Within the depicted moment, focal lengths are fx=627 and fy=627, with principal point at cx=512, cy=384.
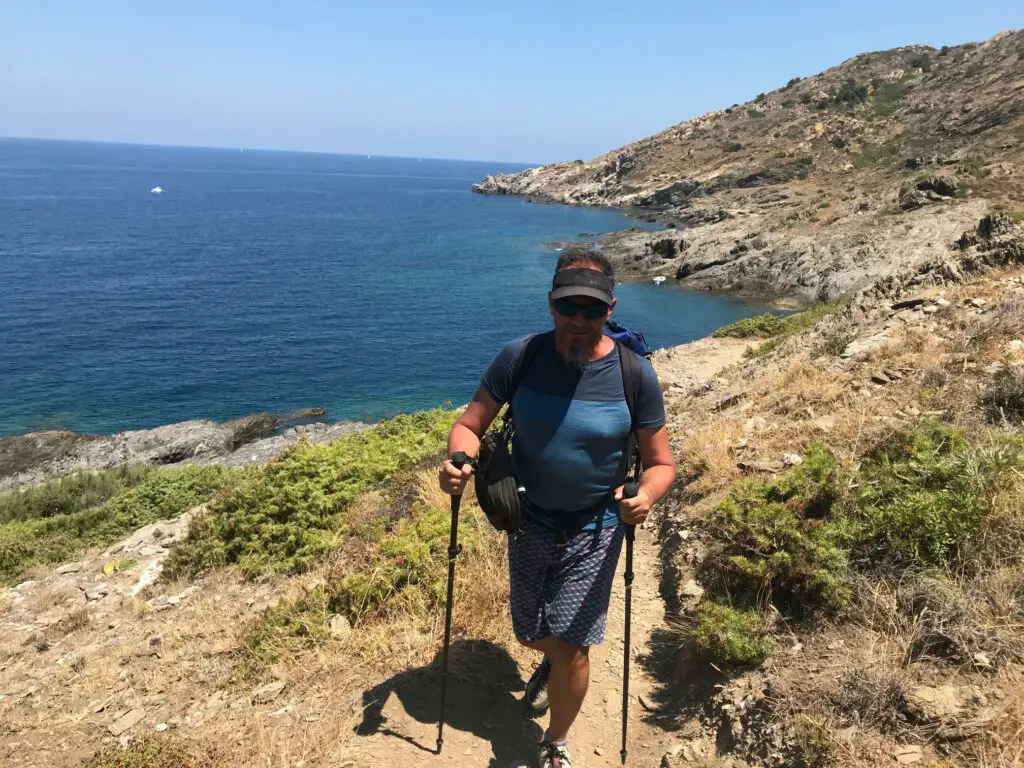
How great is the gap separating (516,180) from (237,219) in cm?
7125

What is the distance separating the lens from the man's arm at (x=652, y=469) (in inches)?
135

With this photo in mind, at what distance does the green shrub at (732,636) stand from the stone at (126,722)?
4306mm

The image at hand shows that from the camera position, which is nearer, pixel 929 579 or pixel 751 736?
pixel 751 736

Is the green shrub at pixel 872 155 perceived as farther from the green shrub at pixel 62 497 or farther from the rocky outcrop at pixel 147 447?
the green shrub at pixel 62 497

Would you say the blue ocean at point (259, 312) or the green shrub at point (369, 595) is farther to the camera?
the blue ocean at point (259, 312)

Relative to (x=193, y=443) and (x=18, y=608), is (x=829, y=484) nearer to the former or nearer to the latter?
(x=18, y=608)

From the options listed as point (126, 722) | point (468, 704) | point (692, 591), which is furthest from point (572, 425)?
point (126, 722)

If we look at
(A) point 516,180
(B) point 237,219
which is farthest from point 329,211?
(A) point 516,180

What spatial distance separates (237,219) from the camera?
8244 cm

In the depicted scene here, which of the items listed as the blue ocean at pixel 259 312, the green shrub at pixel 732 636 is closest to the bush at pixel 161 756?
Result: the green shrub at pixel 732 636

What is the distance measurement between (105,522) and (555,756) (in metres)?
12.8

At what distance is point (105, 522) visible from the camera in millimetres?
13055

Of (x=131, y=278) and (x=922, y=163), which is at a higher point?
(x=922, y=163)

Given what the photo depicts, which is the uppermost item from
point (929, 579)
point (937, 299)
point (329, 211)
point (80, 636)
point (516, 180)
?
point (516, 180)
